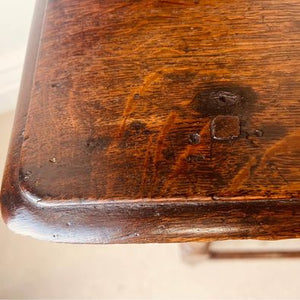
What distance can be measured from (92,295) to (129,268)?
0.07 m

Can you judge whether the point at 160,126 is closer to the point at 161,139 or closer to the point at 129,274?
the point at 161,139

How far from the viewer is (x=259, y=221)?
1.08 ft

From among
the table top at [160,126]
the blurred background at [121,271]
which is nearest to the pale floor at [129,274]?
the blurred background at [121,271]

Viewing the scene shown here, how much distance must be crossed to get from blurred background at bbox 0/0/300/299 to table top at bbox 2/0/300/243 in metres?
0.46

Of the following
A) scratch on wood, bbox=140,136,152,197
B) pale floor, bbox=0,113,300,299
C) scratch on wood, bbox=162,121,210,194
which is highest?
scratch on wood, bbox=140,136,152,197

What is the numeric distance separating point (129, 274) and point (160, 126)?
52cm

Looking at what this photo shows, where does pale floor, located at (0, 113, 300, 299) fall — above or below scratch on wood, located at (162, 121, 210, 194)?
below

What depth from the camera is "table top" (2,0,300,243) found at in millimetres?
331

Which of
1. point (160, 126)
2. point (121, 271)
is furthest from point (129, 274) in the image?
point (160, 126)

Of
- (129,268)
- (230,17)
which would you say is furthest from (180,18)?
(129,268)

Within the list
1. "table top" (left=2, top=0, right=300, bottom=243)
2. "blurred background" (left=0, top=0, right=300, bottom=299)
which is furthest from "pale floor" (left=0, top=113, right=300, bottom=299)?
"table top" (left=2, top=0, right=300, bottom=243)

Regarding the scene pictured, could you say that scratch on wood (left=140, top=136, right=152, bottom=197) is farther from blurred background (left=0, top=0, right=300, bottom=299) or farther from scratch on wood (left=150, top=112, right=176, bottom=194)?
blurred background (left=0, top=0, right=300, bottom=299)

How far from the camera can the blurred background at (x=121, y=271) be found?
803mm

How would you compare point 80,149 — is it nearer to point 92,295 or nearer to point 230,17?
point 230,17
